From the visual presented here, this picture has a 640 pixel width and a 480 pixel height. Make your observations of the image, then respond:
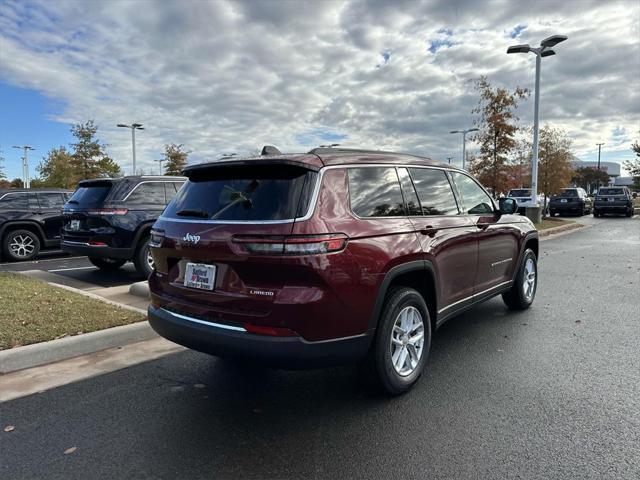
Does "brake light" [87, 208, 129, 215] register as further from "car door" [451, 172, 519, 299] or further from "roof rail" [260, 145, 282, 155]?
"car door" [451, 172, 519, 299]

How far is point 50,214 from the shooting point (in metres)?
11.4

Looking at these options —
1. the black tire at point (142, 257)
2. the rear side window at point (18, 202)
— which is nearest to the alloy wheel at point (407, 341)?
the black tire at point (142, 257)

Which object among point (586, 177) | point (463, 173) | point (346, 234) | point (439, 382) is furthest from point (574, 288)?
point (586, 177)

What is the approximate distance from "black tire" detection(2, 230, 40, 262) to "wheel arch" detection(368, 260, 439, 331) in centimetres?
1028

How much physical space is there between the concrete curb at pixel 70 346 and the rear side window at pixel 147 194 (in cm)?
381

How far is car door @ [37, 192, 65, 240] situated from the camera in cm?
1131

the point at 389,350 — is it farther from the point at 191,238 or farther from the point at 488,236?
the point at 488,236

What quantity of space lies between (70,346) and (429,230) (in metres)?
3.48

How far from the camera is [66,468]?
9.05 ft

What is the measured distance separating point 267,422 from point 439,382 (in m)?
1.48

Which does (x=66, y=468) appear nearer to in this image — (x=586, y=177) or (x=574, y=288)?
(x=574, y=288)

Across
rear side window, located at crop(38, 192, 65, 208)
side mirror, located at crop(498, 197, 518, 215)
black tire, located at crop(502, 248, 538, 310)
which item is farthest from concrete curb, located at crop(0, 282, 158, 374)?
rear side window, located at crop(38, 192, 65, 208)

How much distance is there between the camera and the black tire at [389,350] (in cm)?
340

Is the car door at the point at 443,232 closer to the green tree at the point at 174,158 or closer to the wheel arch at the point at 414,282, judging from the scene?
the wheel arch at the point at 414,282
